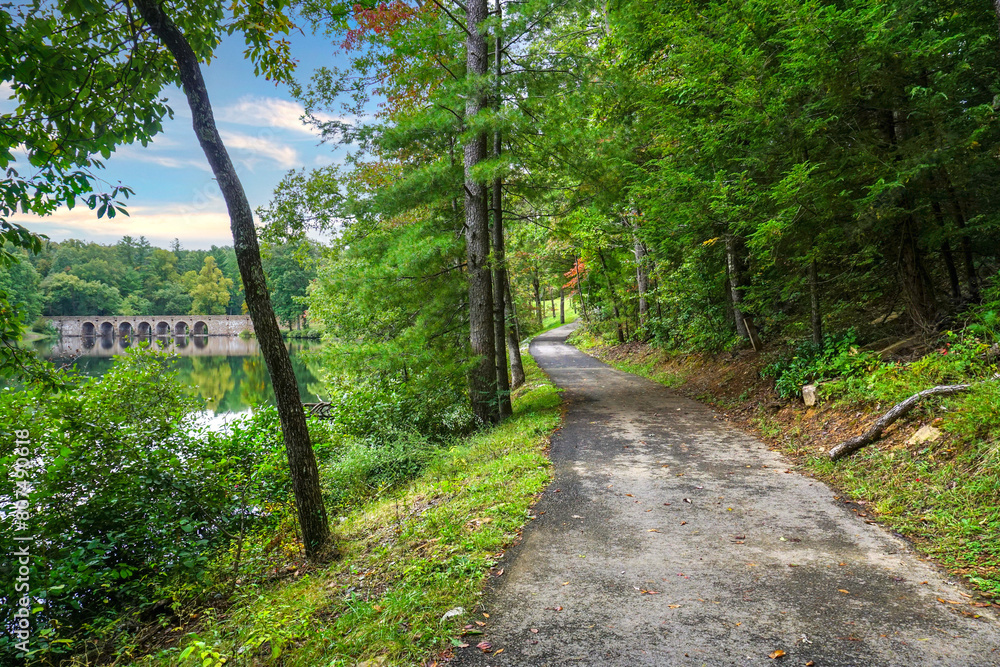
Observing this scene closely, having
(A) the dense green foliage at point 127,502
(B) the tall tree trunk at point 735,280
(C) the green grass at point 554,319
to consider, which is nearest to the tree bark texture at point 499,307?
(A) the dense green foliage at point 127,502

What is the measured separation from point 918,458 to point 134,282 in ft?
190

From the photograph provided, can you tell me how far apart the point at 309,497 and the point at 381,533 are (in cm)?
87

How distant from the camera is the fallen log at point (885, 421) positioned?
511 centimetres

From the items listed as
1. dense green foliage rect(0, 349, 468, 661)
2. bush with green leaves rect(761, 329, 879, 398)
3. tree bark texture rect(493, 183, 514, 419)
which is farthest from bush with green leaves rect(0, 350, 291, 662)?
bush with green leaves rect(761, 329, 879, 398)

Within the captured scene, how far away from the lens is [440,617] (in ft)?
10.3

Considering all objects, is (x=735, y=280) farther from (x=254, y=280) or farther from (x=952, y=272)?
(x=254, y=280)

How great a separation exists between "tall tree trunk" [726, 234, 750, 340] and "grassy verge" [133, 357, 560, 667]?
578 centimetres

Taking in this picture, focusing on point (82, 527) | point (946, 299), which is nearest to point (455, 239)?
point (82, 527)

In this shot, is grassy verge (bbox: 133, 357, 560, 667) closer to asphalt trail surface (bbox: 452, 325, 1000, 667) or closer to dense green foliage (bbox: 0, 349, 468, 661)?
asphalt trail surface (bbox: 452, 325, 1000, 667)

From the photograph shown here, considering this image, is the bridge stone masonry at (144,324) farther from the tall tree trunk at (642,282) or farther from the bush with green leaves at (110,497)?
the bush with green leaves at (110,497)

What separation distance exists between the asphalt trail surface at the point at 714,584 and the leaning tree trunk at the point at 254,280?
2.31 metres

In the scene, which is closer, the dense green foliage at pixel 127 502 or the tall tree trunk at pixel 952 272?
the dense green foliage at pixel 127 502

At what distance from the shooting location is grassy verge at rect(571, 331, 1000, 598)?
12.0 ft

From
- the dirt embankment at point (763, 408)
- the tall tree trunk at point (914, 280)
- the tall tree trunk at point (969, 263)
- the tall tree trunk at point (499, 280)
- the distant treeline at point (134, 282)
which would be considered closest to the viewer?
the dirt embankment at point (763, 408)
